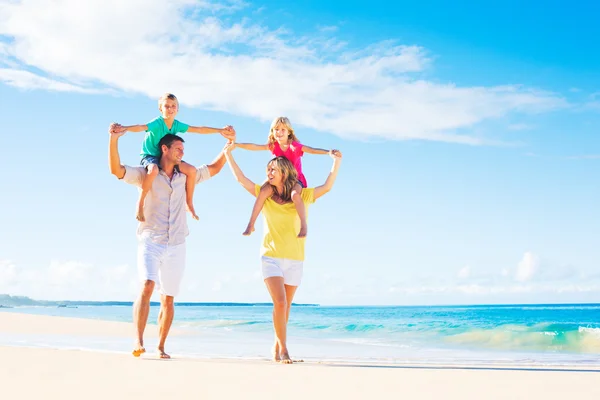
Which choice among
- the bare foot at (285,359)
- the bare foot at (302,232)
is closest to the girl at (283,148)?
the bare foot at (302,232)

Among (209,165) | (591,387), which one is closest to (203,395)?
(591,387)

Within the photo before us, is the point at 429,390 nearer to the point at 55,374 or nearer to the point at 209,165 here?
the point at 55,374

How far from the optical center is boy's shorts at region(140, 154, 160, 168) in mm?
5738

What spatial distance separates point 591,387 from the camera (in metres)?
4.18

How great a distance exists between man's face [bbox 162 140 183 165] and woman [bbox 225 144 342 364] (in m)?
0.47

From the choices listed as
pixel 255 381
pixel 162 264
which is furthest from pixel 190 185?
pixel 255 381

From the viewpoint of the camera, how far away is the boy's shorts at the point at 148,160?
226 inches

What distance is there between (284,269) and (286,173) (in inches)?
34.2

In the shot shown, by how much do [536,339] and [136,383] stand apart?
15311 mm

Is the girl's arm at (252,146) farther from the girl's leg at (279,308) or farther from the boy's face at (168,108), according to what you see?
the girl's leg at (279,308)

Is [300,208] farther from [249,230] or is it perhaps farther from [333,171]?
[333,171]

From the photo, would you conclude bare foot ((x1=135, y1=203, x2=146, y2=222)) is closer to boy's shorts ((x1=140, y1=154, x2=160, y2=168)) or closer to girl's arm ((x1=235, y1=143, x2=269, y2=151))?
boy's shorts ((x1=140, y1=154, x2=160, y2=168))

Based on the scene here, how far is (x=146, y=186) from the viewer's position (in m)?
5.62

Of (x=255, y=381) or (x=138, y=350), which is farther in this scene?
(x=138, y=350)
